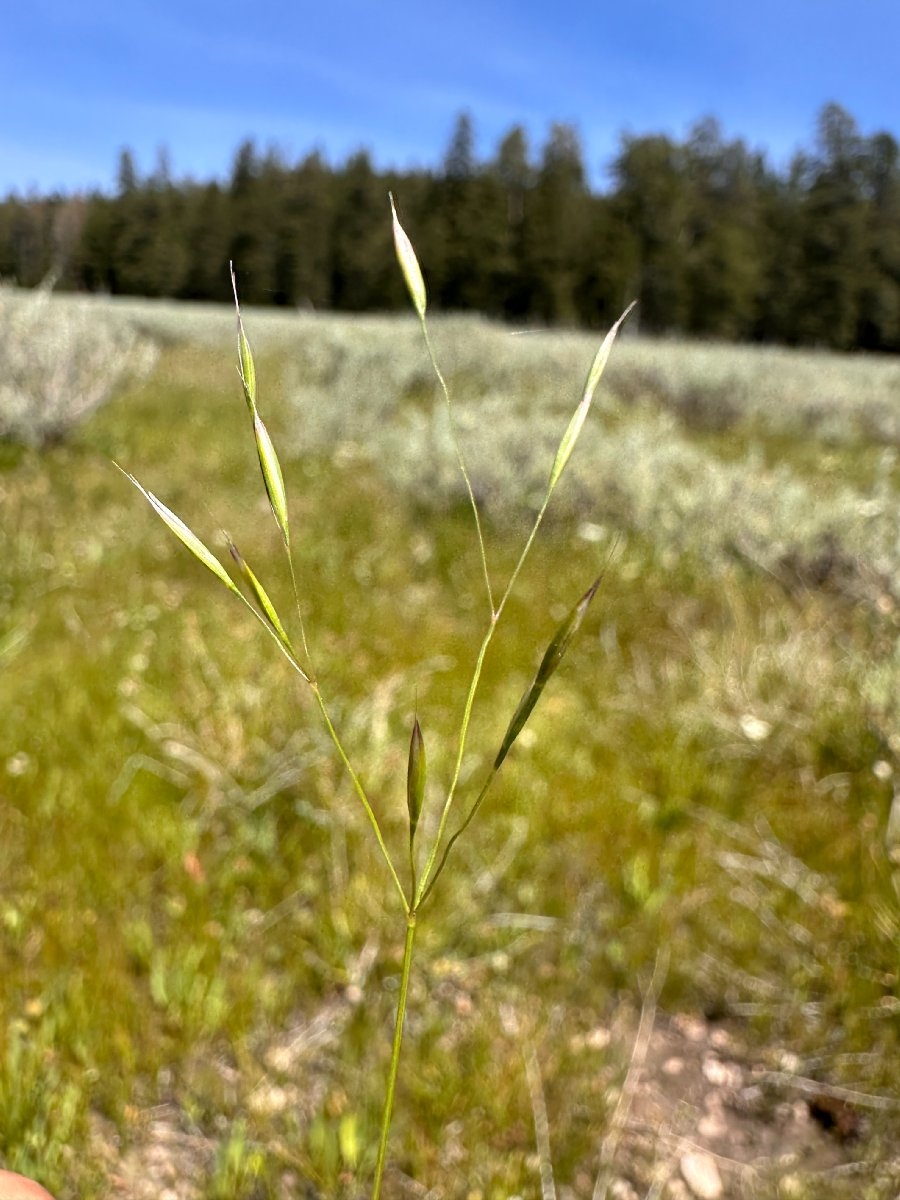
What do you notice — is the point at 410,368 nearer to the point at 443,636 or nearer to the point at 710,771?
the point at 443,636

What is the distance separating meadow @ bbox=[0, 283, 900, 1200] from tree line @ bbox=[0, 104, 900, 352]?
112ft

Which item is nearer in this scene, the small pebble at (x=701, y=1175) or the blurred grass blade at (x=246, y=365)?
the blurred grass blade at (x=246, y=365)

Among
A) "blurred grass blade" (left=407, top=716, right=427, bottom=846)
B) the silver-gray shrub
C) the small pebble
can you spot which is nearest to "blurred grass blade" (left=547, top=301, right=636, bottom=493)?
"blurred grass blade" (left=407, top=716, right=427, bottom=846)

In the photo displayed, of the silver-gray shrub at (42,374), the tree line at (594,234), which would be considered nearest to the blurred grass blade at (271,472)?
the silver-gray shrub at (42,374)

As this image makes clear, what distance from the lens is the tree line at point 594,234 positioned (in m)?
37.7

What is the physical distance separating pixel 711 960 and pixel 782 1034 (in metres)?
0.20

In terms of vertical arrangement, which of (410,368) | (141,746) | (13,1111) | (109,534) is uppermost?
(410,368)

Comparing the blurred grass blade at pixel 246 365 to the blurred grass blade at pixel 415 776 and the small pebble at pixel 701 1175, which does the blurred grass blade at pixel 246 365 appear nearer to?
the blurred grass blade at pixel 415 776

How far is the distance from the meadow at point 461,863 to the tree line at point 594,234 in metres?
34.0

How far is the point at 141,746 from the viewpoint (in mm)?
2527

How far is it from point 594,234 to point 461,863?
48.5 meters

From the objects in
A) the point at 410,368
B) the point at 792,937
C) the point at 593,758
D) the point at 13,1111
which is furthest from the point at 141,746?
the point at 410,368

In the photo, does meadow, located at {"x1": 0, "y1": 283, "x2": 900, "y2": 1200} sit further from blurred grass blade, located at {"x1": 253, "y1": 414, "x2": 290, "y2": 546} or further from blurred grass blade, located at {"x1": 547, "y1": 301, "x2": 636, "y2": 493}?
blurred grass blade, located at {"x1": 253, "y1": 414, "x2": 290, "y2": 546}

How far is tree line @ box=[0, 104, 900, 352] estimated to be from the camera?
37688mm
